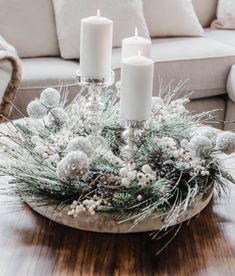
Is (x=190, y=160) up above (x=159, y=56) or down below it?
above

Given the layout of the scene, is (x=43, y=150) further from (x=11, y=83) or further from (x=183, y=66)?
(x=183, y=66)

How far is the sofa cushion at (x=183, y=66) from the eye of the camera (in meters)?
2.28

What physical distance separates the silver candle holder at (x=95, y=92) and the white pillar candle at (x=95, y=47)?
1 centimetres

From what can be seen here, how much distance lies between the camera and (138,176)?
1.08 metres

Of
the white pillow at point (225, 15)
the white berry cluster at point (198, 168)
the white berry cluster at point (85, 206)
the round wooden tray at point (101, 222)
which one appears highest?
the white berry cluster at point (198, 168)

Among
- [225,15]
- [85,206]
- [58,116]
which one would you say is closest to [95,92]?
[58,116]

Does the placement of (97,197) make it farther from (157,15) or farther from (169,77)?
(157,15)

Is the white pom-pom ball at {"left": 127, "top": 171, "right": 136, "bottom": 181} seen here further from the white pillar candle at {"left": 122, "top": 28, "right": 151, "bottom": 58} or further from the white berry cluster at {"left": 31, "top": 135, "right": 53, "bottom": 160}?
the white pillar candle at {"left": 122, "top": 28, "right": 151, "bottom": 58}

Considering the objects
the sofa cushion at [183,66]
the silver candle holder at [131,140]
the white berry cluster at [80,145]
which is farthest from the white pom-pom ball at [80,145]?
the sofa cushion at [183,66]

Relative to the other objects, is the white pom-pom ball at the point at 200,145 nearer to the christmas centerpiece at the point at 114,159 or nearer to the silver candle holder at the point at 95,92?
the christmas centerpiece at the point at 114,159

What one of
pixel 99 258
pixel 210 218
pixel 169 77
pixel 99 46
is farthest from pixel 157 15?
pixel 99 258

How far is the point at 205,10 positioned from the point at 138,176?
220 centimetres

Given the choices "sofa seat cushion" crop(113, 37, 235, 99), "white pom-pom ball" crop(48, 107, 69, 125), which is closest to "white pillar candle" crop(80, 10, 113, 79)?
"white pom-pom ball" crop(48, 107, 69, 125)

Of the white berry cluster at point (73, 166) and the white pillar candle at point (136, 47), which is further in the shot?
the white pillar candle at point (136, 47)
